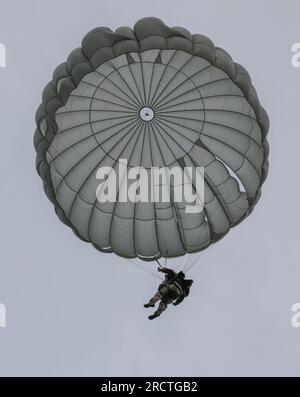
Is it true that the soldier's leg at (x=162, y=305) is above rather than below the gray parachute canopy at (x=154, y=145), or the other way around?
Result: below

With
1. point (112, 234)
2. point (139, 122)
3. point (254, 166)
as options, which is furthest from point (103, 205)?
point (254, 166)

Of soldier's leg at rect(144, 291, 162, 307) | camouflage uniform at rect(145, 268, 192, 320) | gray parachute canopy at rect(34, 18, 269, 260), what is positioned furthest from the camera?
gray parachute canopy at rect(34, 18, 269, 260)

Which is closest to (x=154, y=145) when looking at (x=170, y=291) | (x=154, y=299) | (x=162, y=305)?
(x=170, y=291)

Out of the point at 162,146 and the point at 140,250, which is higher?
the point at 162,146

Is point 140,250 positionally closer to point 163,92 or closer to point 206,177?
point 206,177

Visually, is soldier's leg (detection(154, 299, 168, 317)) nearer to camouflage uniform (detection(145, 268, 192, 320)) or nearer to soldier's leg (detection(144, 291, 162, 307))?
camouflage uniform (detection(145, 268, 192, 320))

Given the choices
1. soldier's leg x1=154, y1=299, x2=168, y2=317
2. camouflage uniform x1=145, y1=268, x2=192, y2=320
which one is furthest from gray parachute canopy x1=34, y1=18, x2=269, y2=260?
soldier's leg x1=154, y1=299, x2=168, y2=317

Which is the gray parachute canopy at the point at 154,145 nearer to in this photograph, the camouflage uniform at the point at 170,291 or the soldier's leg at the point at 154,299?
the camouflage uniform at the point at 170,291

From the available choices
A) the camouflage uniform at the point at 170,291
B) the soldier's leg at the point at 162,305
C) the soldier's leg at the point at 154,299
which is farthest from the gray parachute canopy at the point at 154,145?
the soldier's leg at the point at 162,305
